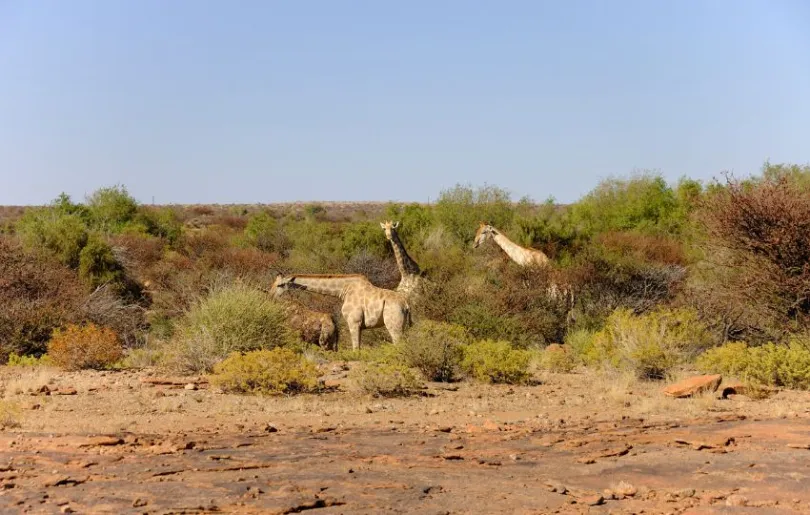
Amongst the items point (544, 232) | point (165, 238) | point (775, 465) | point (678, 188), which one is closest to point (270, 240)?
point (165, 238)

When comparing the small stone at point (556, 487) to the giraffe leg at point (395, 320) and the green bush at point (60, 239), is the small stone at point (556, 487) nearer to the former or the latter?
the giraffe leg at point (395, 320)

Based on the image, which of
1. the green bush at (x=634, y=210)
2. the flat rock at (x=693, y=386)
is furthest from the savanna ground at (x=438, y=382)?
the green bush at (x=634, y=210)

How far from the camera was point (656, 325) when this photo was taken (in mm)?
16594

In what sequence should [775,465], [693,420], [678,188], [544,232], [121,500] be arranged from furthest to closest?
[678,188], [544,232], [693,420], [775,465], [121,500]

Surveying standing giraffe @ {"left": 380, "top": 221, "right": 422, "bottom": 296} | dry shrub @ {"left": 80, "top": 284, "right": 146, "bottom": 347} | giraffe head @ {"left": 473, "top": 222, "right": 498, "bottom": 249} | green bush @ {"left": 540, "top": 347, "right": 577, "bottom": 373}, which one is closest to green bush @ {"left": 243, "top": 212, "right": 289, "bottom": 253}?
giraffe head @ {"left": 473, "top": 222, "right": 498, "bottom": 249}

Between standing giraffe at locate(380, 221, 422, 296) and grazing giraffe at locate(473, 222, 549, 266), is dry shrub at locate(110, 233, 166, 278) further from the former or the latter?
standing giraffe at locate(380, 221, 422, 296)

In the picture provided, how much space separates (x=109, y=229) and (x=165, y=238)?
2203 mm

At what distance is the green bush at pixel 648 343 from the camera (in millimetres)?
16234

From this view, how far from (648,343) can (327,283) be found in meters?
6.54

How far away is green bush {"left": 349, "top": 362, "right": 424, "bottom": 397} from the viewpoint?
47.1 ft

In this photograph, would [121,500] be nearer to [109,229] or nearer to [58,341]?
[58,341]

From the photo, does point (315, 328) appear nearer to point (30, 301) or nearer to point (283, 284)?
point (283, 284)

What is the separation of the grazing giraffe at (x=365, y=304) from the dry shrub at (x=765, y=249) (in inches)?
221

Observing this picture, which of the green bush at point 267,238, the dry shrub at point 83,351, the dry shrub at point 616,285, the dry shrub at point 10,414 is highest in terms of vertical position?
the green bush at point 267,238
